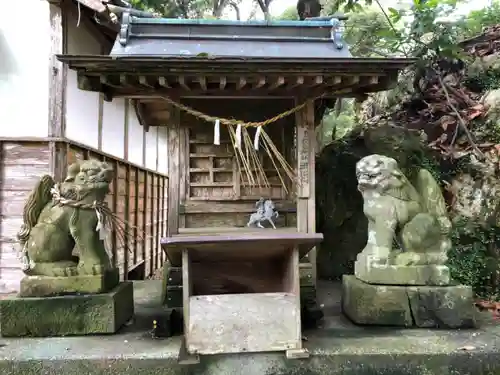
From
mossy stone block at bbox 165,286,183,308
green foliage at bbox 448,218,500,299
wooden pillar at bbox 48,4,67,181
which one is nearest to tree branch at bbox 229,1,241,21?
wooden pillar at bbox 48,4,67,181

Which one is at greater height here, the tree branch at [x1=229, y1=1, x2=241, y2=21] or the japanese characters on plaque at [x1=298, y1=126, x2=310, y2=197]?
the tree branch at [x1=229, y1=1, x2=241, y2=21]

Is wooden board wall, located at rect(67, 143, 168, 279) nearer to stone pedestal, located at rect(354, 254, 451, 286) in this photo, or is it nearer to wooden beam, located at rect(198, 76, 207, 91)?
wooden beam, located at rect(198, 76, 207, 91)

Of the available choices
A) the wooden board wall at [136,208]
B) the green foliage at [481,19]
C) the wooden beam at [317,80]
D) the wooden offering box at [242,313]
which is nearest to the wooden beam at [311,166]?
the wooden beam at [317,80]

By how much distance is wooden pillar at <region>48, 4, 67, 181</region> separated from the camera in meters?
6.20

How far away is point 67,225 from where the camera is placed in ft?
14.5

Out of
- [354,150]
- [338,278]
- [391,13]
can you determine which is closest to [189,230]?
[338,278]

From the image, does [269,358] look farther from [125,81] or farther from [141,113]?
[141,113]

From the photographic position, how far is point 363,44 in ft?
35.2

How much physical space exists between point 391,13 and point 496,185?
4053 millimetres

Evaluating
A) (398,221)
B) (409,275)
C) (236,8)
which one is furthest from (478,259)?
(236,8)

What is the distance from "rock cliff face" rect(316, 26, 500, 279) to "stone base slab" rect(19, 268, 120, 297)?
15.0 feet

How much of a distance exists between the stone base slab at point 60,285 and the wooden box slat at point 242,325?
1302 mm

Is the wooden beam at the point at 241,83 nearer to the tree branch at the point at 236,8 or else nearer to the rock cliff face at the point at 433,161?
the rock cliff face at the point at 433,161

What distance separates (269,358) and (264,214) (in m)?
2.48
